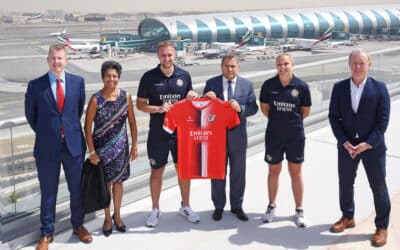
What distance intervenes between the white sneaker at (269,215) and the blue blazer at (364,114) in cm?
98

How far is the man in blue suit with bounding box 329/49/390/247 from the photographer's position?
3.81m

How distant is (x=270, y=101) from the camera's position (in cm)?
422

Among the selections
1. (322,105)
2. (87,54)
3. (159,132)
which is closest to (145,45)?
(87,54)

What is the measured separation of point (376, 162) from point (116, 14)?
538 feet

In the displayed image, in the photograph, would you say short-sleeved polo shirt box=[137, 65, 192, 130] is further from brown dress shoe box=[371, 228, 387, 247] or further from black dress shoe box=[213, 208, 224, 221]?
brown dress shoe box=[371, 228, 387, 247]

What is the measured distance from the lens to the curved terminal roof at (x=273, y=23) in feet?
213

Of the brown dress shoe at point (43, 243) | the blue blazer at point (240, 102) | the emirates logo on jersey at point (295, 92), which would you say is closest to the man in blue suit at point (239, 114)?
the blue blazer at point (240, 102)

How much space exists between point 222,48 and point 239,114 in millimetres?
56168

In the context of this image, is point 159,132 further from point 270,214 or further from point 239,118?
point 270,214

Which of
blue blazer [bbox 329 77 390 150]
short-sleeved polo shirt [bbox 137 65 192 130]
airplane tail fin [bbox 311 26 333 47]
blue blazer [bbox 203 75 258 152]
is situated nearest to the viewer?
blue blazer [bbox 329 77 390 150]

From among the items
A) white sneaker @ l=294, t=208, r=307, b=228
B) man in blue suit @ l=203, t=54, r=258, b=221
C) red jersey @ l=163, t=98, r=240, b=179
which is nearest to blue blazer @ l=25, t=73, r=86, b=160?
red jersey @ l=163, t=98, r=240, b=179

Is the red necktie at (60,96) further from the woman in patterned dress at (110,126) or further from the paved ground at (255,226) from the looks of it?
the paved ground at (255,226)

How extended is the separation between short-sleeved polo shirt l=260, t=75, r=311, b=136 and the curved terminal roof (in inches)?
2360

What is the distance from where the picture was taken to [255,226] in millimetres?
4414
